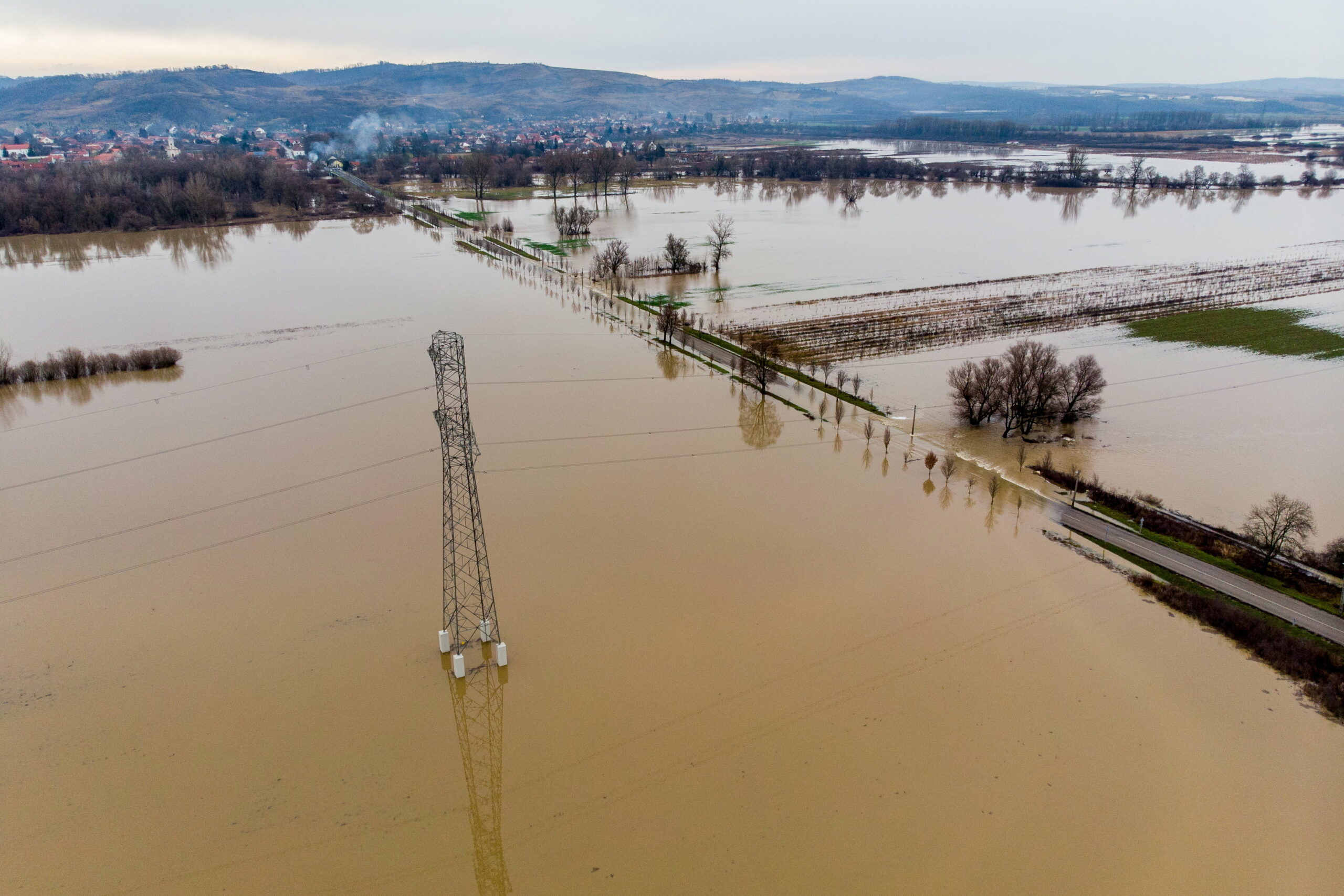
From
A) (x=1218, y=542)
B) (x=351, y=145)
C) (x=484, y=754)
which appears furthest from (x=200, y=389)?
(x=351, y=145)

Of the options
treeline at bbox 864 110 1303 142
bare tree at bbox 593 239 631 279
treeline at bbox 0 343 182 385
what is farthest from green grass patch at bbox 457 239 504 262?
treeline at bbox 864 110 1303 142

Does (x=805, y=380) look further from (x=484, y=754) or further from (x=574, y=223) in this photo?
(x=574, y=223)

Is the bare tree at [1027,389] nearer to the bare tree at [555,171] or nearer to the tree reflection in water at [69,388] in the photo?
the tree reflection in water at [69,388]

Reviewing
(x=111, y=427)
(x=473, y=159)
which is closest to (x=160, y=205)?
(x=473, y=159)

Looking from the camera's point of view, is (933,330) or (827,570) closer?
(827,570)

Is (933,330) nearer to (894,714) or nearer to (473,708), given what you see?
(894,714)

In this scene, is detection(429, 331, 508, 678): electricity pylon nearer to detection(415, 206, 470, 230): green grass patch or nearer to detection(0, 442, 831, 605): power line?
detection(0, 442, 831, 605): power line
